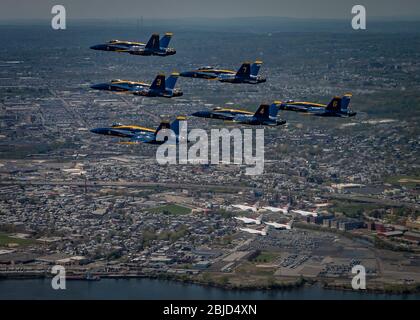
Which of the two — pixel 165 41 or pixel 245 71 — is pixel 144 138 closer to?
pixel 165 41

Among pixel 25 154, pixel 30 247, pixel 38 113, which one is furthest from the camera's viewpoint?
pixel 38 113

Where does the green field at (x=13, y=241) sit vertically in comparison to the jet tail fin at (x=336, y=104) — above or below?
below

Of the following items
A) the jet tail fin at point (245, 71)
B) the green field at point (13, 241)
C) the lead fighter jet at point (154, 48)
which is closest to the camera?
the lead fighter jet at point (154, 48)

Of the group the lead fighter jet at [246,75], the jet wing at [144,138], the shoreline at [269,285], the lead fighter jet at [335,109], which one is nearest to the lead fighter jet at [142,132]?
the jet wing at [144,138]

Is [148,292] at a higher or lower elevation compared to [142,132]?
lower

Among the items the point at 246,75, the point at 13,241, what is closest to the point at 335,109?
the point at 246,75

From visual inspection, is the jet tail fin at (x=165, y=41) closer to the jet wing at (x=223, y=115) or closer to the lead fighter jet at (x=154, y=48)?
the lead fighter jet at (x=154, y=48)

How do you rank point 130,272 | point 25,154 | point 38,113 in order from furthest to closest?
point 38,113 < point 25,154 < point 130,272
